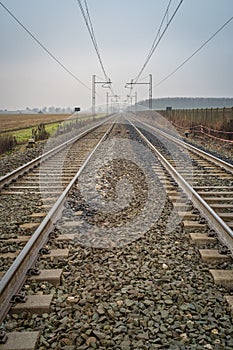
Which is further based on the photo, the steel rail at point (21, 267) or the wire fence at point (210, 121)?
the wire fence at point (210, 121)

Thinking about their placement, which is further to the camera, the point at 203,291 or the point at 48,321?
the point at 203,291

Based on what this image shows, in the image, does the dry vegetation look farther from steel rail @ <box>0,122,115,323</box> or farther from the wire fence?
steel rail @ <box>0,122,115,323</box>

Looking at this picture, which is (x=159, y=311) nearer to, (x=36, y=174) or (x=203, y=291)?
(x=203, y=291)

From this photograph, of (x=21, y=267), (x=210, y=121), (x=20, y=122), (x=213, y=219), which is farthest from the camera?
(x=20, y=122)

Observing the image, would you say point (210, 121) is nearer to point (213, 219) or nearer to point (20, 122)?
point (213, 219)

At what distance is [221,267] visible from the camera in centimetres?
388

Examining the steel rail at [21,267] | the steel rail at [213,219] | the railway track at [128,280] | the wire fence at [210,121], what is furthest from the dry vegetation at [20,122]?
the steel rail at [21,267]

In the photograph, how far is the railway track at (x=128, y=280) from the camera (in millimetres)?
2795

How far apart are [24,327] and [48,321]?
0.63 feet

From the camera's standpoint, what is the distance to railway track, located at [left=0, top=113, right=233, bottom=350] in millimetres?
2795

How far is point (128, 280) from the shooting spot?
143 inches

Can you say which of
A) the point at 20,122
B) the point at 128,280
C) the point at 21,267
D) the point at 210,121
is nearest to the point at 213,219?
the point at 128,280

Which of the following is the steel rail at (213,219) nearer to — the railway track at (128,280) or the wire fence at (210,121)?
the railway track at (128,280)

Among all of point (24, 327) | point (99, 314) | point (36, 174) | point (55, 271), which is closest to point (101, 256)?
point (55, 271)
